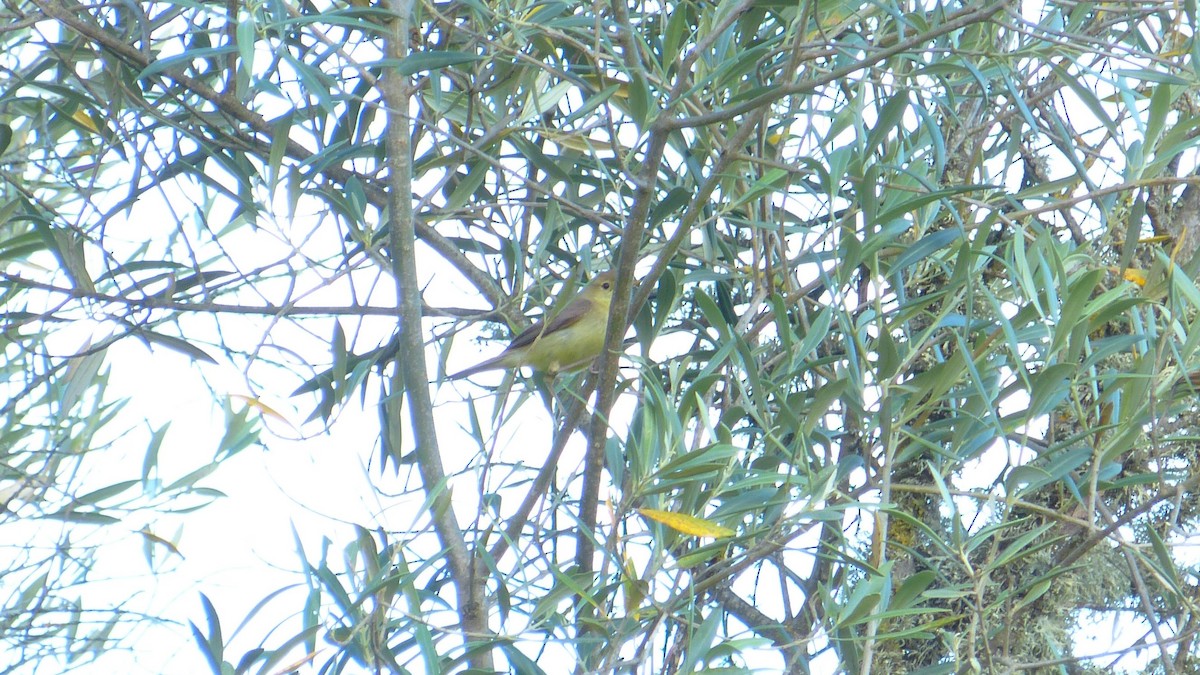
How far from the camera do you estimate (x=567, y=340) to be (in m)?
4.71

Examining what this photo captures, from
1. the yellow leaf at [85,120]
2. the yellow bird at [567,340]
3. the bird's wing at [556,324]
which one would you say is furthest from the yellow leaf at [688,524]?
the yellow leaf at [85,120]

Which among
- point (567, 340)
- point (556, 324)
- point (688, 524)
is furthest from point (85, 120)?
point (688, 524)

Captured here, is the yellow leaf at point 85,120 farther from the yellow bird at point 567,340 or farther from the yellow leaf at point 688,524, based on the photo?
the yellow leaf at point 688,524

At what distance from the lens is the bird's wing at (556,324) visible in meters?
3.76

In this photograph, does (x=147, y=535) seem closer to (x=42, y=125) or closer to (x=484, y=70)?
(x=42, y=125)

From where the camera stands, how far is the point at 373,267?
3.33 m

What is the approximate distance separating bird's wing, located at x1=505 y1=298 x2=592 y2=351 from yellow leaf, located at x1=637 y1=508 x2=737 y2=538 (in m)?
0.99

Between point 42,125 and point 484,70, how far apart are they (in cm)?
124

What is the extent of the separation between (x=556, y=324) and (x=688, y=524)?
7.64ft

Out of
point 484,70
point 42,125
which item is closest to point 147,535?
point 42,125

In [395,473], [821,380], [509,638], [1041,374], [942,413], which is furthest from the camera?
[942,413]

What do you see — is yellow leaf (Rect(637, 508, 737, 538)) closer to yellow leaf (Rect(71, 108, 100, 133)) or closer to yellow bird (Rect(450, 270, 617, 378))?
yellow bird (Rect(450, 270, 617, 378))

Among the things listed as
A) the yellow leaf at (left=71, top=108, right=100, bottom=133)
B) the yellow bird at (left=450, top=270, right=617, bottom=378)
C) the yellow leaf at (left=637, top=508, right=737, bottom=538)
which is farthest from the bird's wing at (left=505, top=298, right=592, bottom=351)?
the yellow leaf at (left=71, top=108, right=100, bottom=133)

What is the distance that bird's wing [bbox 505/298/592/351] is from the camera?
3.76 meters
